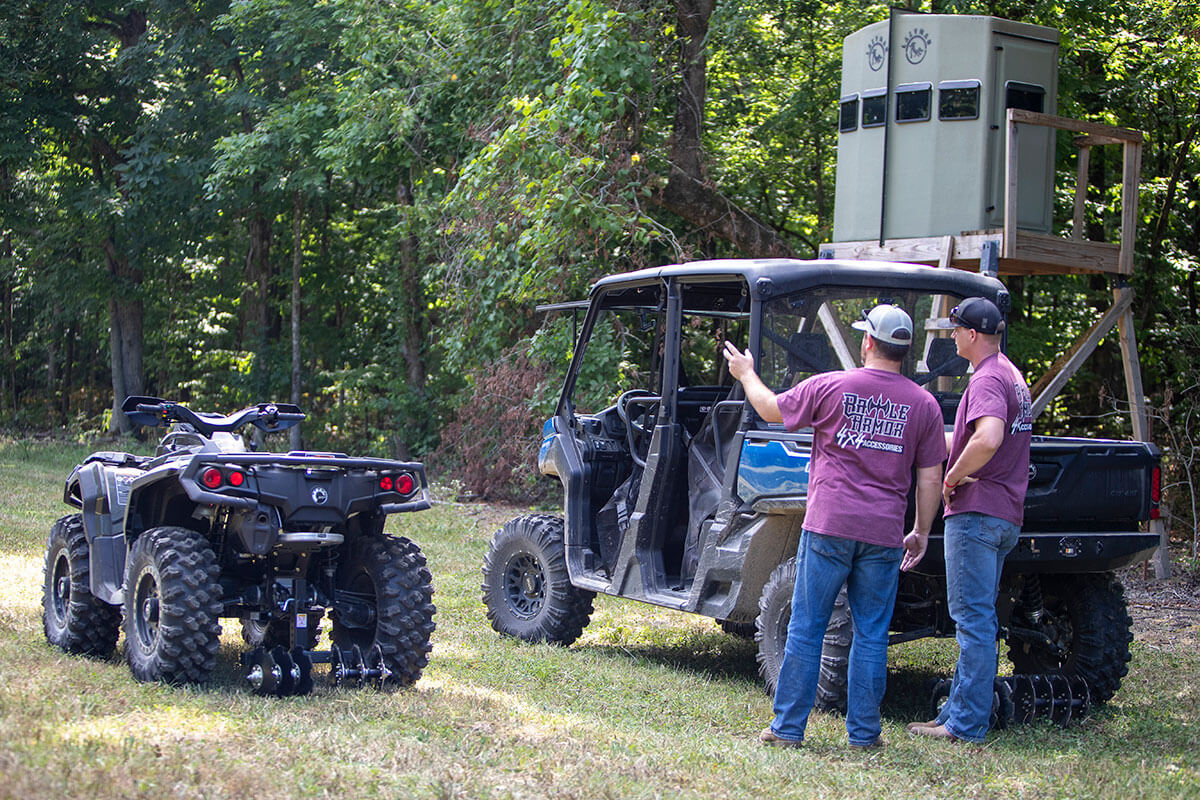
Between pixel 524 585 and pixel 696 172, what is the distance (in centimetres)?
874

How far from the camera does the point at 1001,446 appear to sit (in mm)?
5457

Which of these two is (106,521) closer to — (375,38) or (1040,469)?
(1040,469)

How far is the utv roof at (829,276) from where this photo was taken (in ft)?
20.6

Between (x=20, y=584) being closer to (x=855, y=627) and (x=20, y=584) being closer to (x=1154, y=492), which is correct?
(x=855, y=627)

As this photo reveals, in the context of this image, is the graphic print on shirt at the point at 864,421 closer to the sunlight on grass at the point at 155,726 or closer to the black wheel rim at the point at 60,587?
the sunlight on grass at the point at 155,726

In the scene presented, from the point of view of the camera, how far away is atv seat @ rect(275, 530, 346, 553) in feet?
18.2

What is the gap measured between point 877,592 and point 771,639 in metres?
0.92

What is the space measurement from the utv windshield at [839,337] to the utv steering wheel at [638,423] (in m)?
1.24

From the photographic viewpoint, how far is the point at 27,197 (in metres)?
26.8

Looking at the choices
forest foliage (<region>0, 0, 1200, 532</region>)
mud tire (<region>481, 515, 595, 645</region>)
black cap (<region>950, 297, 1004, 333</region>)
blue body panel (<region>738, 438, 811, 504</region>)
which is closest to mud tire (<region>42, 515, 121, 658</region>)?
mud tire (<region>481, 515, 595, 645</region>)

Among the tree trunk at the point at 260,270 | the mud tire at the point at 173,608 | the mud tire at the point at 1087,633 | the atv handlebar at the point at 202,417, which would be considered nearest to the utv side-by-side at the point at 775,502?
the mud tire at the point at 1087,633

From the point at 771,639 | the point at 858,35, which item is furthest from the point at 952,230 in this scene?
the point at 771,639

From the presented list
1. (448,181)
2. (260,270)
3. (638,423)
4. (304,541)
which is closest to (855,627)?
(304,541)

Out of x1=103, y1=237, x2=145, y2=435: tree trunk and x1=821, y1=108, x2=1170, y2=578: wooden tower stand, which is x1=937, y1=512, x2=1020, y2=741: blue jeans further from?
x1=103, y1=237, x2=145, y2=435: tree trunk
